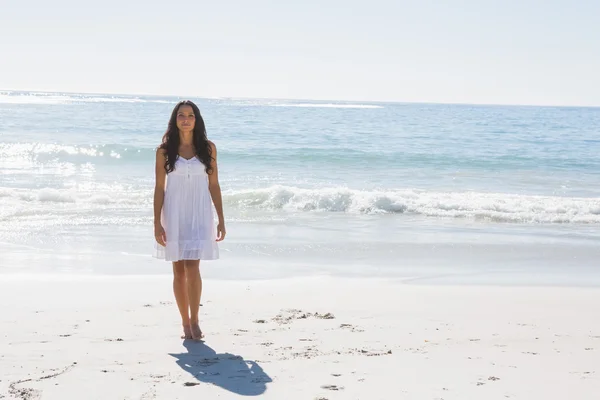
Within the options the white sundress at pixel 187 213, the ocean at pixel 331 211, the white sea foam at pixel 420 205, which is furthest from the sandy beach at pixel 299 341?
the white sea foam at pixel 420 205

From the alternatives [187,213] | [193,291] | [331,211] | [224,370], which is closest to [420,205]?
[331,211]

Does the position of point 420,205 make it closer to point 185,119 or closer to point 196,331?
point 196,331

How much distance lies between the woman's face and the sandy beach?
1.46 meters

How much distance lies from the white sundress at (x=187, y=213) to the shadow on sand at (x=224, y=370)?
635mm

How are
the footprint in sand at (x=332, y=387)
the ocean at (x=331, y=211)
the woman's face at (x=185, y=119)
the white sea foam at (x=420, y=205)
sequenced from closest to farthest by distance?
the footprint in sand at (x=332, y=387), the woman's face at (x=185, y=119), the ocean at (x=331, y=211), the white sea foam at (x=420, y=205)

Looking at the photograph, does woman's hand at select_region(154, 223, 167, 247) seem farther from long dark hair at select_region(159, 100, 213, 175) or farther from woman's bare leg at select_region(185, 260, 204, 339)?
long dark hair at select_region(159, 100, 213, 175)

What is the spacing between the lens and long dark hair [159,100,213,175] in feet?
16.5

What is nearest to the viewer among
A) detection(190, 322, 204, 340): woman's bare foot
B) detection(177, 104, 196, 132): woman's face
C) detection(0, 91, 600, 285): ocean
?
detection(177, 104, 196, 132): woman's face

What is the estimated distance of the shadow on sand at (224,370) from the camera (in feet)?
13.8

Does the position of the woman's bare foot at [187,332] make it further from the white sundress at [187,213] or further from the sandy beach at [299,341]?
the white sundress at [187,213]

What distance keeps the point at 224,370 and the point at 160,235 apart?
1.08 m

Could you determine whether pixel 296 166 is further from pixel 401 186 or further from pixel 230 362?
pixel 230 362

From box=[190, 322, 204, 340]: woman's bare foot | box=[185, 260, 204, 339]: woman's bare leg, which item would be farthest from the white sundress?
box=[190, 322, 204, 340]: woman's bare foot

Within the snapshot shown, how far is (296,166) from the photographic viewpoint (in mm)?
24312
